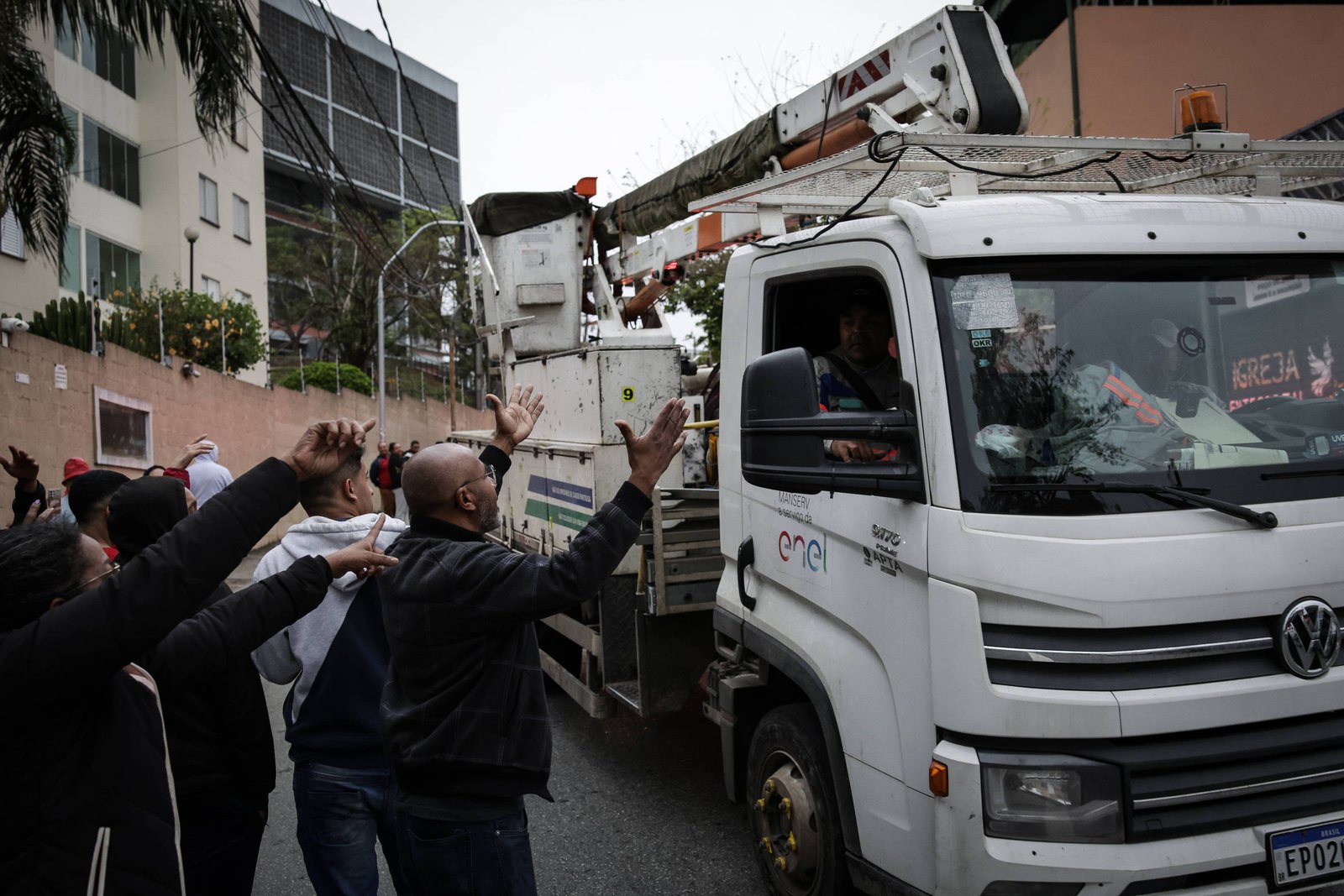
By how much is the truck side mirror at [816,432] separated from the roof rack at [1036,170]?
0.72 meters

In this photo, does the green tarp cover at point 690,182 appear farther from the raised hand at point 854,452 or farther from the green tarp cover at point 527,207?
the raised hand at point 854,452

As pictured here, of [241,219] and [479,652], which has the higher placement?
[241,219]

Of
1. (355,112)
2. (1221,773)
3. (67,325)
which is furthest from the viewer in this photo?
(355,112)

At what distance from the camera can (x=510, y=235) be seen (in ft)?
25.3

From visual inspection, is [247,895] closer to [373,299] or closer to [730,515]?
[730,515]

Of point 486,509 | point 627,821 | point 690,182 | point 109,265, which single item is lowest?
point 627,821

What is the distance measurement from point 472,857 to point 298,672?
1026 millimetres

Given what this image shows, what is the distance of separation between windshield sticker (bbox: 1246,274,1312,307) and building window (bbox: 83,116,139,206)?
23880mm

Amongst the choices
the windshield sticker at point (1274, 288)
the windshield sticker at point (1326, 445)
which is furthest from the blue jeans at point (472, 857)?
the windshield sticker at point (1274, 288)

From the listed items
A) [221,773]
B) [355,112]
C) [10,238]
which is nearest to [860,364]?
[221,773]

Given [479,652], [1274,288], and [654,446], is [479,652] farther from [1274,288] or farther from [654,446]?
[1274,288]

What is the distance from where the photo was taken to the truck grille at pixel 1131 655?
8.58 feet

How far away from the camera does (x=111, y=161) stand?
914 inches

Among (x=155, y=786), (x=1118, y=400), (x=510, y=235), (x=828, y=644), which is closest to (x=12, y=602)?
(x=155, y=786)
